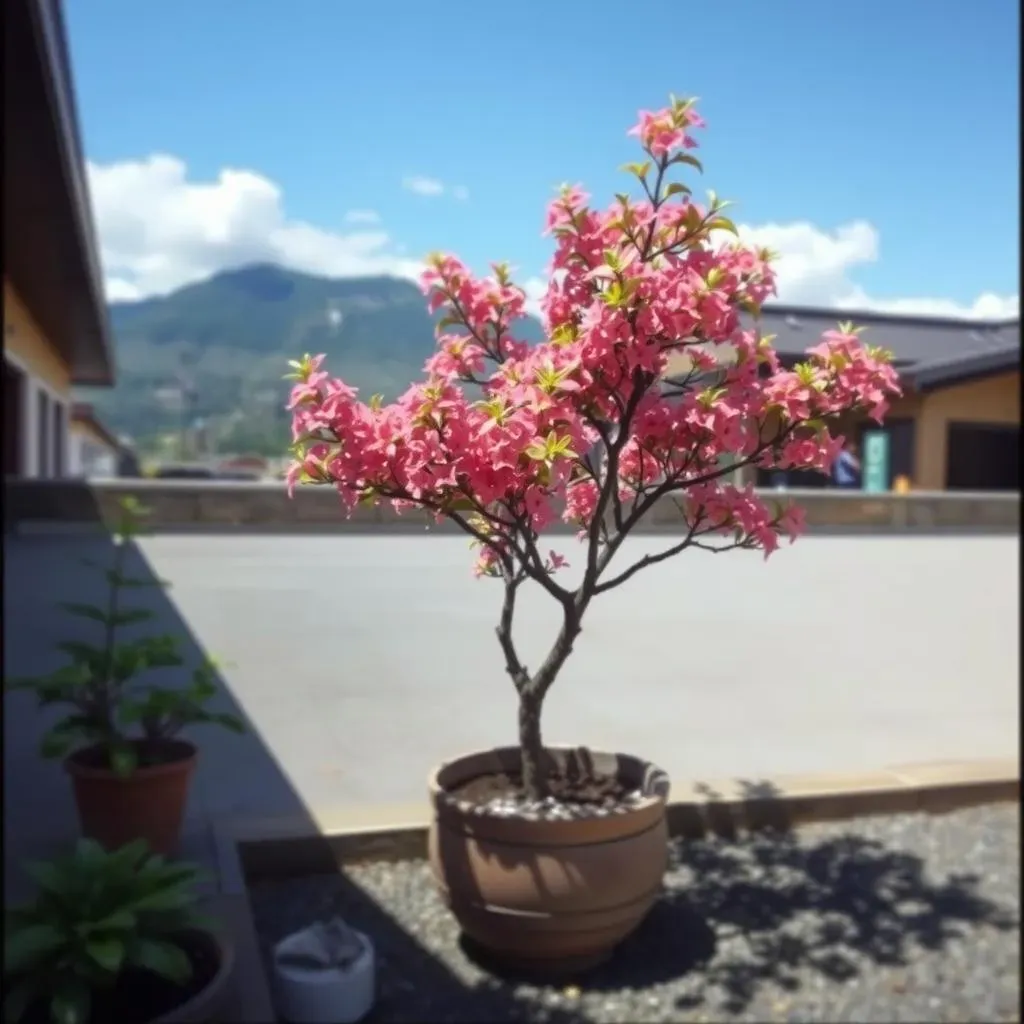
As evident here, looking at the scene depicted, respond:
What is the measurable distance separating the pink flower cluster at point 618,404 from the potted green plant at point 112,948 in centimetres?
141

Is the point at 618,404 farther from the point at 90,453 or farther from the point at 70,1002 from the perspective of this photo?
the point at 90,453

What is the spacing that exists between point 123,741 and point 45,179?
578 cm

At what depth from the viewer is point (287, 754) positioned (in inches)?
152

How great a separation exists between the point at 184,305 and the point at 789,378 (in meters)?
5.50

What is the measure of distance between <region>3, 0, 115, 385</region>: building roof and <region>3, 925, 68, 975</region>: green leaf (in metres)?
3.62

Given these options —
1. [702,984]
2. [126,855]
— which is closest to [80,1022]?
[126,855]

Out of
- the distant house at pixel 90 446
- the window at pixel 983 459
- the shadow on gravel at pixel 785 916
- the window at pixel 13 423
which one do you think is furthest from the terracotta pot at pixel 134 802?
the distant house at pixel 90 446

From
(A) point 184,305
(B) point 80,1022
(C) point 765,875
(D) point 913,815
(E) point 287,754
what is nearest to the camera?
(B) point 80,1022

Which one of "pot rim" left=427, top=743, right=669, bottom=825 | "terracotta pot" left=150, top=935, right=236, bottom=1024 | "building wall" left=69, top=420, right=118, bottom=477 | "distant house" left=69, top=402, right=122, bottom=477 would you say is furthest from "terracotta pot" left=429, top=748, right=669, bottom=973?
"building wall" left=69, top=420, right=118, bottom=477

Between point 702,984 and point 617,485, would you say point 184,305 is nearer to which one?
point 702,984

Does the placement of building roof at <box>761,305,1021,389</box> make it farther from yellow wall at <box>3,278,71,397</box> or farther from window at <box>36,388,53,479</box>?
window at <box>36,388,53,479</box>

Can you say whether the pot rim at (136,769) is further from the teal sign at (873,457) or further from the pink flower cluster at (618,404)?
the pink flower cluster at (618,404)

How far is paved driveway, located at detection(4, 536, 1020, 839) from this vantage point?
2.89m

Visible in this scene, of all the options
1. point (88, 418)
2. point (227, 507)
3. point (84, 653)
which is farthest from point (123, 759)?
point (88, 418)
